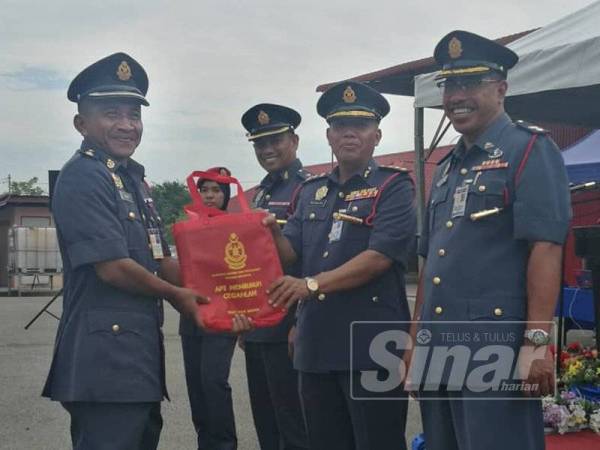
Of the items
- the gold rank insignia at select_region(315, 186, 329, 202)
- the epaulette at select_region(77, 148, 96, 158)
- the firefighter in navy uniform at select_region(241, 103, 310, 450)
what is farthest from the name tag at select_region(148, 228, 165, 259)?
the firefighter in navy uniform at select_region(241, 103, 310, 450)

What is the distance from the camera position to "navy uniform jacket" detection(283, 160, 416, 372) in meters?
2.92

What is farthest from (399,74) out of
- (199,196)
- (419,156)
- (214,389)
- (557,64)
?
(199,196)

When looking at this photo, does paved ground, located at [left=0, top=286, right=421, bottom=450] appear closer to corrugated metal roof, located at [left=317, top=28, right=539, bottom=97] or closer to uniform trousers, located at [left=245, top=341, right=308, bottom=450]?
uniform trousers, located at [left=245, top=341, right=308, bottom=450]

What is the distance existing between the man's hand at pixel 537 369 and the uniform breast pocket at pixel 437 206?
57cm

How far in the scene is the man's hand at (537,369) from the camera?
7.30 ft

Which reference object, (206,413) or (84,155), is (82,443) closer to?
(84,155)

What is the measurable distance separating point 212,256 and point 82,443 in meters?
0.81

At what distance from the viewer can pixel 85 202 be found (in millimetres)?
2445

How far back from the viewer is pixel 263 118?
154 inches

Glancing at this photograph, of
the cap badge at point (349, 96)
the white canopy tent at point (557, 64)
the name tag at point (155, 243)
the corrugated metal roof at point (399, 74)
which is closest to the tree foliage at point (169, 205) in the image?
the name tag at point (155, 243)

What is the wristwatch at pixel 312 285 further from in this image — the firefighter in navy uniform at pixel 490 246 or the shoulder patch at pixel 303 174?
the shoulder patch at pixel 303 174

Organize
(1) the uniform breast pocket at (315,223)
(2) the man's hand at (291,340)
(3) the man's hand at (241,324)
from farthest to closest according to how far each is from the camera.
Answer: (2) the man's hand at (291,340), (1) the uniform breast pocket at (315,223), (3) the man's hand at (241,324)

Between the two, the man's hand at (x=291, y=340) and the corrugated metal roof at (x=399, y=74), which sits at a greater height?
the corrugated metal roof at (x=399, y=74)

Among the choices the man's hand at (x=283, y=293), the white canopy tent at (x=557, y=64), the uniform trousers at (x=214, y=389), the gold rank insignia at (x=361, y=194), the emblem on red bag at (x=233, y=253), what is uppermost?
the white canopy tent at (x=557, y=64)
